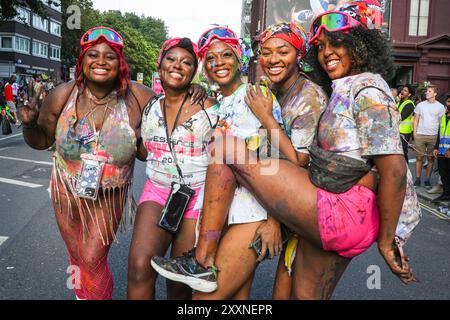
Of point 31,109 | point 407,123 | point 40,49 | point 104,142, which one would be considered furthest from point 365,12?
point 40,49

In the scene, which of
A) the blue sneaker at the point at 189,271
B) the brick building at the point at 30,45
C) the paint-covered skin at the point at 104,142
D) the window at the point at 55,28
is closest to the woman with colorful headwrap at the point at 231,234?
the blue sneaker at the point at 189,271

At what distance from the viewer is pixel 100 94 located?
3270 mm

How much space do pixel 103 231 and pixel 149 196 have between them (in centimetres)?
41

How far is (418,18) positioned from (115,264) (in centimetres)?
2761

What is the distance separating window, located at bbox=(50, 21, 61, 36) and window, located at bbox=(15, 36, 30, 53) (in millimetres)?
8079

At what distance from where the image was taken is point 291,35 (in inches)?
111

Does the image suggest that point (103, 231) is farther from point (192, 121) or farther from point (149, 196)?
point (192, 121)

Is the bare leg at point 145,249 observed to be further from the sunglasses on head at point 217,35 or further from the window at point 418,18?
the window at point 418,18

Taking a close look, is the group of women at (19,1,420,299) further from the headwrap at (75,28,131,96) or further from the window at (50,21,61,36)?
the window at (50,21,61,36)

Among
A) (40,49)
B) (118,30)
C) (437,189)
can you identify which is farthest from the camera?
(118,30)

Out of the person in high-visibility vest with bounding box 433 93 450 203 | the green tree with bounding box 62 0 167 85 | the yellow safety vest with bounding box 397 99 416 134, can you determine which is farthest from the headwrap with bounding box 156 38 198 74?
the green tree with bounding box 62 0 167 85

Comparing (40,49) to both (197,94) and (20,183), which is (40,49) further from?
(197,94)

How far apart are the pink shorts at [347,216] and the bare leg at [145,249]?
3.57ft

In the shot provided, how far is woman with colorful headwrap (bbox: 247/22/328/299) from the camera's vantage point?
255 centimetres
